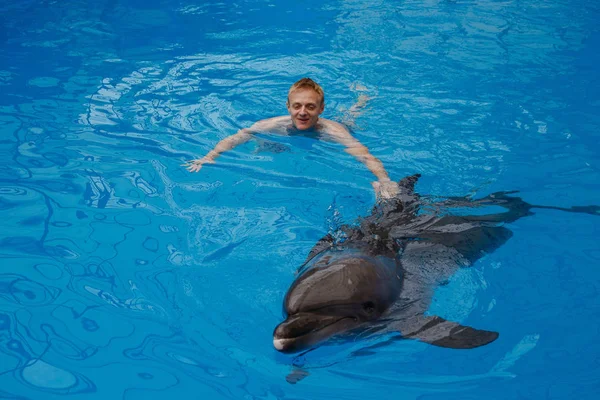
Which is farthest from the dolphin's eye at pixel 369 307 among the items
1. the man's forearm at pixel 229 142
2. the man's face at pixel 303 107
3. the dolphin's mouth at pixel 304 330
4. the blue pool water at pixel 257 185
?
the man's face at pixel 303 107

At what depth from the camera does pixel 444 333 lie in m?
3.56

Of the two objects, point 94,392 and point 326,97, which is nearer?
point 94,392

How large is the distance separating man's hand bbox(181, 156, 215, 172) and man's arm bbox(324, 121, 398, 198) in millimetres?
1440

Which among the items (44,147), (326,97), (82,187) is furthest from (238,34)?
(82,187)

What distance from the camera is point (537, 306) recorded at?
4.21 m

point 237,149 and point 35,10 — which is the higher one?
point 35,10

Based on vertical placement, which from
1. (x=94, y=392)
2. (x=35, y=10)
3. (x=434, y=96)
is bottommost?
(x=94, y=392)

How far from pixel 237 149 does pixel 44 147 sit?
78.2 inches

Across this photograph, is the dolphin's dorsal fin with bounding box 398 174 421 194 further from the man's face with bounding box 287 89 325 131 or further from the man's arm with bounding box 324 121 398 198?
the man's face with bounding box 287 89 325 131

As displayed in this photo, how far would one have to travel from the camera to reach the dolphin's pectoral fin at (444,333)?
11.3 ft

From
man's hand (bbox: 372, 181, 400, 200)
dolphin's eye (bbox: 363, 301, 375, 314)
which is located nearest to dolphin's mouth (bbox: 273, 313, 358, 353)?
dolphin's eye (bbox: 363, 301, 375, 314)

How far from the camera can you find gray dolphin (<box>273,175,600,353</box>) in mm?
3379

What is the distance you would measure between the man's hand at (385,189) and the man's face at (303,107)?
4.62ft

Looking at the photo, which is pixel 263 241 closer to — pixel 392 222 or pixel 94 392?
pixel 392 222
